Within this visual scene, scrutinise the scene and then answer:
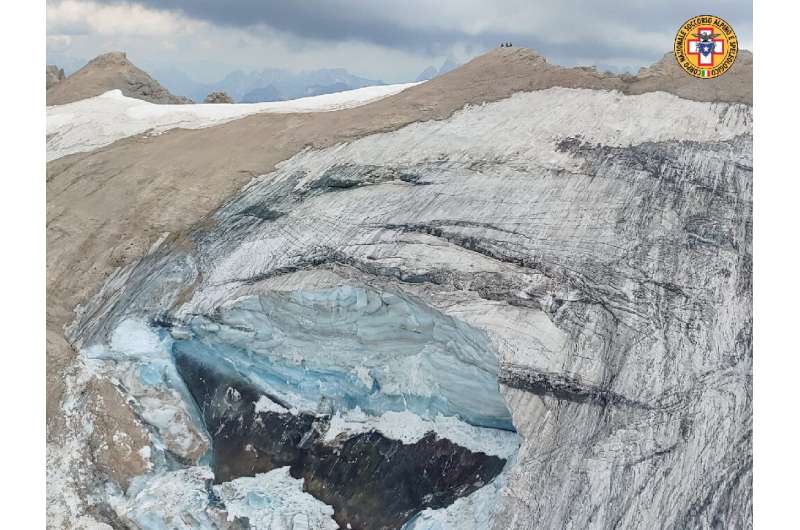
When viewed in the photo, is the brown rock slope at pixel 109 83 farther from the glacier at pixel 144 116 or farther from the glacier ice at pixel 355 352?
the glacier ice at pixel 355 352

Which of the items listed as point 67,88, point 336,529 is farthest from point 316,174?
point 67,88

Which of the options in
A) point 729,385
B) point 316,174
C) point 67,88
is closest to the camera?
point 729,385

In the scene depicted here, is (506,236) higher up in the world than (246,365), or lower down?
higher up

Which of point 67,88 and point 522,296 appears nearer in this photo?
point 522,296

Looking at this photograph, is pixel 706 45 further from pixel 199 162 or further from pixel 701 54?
pixel 199 162

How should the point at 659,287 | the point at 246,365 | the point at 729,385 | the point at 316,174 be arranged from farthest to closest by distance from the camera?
the point at 316,174
the point at 246,365
the point at 659,287
the point at 729,385

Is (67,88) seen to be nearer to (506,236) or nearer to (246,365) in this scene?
(246,365)

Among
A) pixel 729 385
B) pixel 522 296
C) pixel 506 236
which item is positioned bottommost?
pixel 729 385
